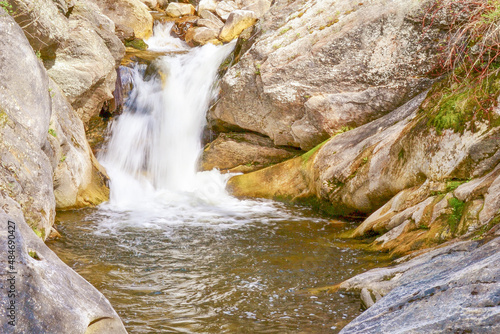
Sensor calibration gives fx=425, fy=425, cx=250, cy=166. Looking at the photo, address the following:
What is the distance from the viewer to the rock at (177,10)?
68.9 feet

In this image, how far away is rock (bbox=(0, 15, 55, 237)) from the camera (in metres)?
5.65

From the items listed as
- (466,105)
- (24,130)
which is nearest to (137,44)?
(24,130)

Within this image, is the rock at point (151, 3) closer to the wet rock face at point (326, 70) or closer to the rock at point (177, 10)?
the rock at point (177, 10)

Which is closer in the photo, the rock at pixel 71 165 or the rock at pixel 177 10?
the rock at pixel 71 165

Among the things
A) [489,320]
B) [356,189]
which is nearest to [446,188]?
[356,189]

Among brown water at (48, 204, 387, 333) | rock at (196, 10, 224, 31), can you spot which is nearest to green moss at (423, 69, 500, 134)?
brown water at (48, 204, 387, 333)

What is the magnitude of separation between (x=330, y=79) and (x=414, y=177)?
160 inches

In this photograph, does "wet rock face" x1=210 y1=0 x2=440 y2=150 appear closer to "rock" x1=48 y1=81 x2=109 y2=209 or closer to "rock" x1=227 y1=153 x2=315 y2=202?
"rock" x1=227 y1=153 x2=315 y2=202

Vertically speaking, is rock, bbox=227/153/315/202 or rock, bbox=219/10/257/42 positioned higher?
rock, bbox=219/10/257/42

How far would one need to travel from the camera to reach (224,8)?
21.4 m

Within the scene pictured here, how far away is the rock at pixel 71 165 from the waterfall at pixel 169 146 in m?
0.44

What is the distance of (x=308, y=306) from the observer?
434 centimetres

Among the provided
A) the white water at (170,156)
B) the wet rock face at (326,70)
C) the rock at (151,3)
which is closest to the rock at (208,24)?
the rock at (151,3)

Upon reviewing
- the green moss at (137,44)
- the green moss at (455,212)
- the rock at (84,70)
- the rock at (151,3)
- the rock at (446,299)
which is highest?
the rock at (151,3)
